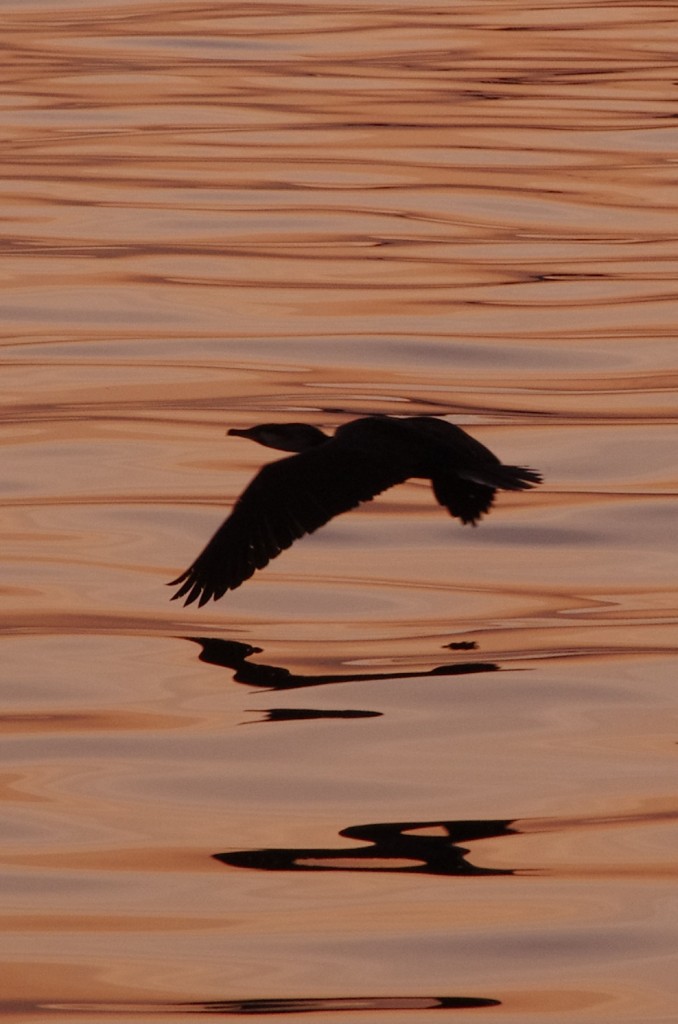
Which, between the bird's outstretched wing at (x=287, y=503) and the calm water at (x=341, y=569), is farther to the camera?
the bird's outstretched wing at (x=287, y=503)

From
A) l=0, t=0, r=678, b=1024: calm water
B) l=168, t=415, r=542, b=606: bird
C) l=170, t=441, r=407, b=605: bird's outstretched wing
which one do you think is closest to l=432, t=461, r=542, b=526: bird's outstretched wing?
l=168, t=415, r=542, b=606: bird

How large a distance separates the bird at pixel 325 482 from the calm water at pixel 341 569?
41cm

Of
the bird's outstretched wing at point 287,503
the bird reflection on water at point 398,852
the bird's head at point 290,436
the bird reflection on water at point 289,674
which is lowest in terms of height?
the bird reflection on water at point 398,852

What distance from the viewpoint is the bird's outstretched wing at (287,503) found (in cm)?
752

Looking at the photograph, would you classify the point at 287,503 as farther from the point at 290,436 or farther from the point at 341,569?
the point at 341,569

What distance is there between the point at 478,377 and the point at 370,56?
8.41 metres

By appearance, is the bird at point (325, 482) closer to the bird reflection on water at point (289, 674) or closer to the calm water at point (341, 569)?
the bird reflection on water at point (289, 674)

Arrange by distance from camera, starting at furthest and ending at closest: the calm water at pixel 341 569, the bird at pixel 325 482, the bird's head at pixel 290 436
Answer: the bird's head at pixel 290 436
the bird at pixel 325 482
the calm water at pixel 341 569

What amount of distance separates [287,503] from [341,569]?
136cm

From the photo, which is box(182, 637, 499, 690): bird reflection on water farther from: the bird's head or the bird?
the bird's head

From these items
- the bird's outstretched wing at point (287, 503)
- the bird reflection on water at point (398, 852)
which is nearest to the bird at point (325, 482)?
the bird's outstretched wing at point (287, 503)

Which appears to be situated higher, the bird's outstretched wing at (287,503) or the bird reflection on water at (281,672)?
the bird's outstretched wing at (287,503)

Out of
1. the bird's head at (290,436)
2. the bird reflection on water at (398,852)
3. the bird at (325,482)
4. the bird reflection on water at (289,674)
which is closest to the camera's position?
the bird reflection on water at (398,852)

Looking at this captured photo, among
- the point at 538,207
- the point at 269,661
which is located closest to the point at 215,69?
the point at 538,207
